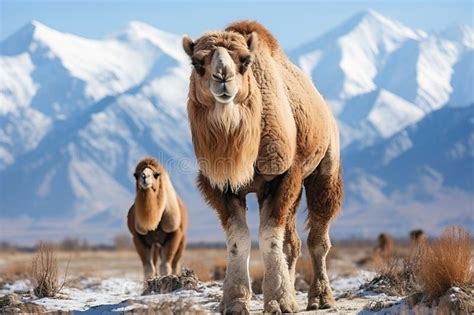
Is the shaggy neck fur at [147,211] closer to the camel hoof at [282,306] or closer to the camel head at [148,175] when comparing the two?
the camel head at [148,175]

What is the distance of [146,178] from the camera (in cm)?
1766

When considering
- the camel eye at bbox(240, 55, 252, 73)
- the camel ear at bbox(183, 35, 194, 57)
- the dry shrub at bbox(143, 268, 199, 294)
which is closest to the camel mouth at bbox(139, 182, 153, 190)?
the dry shrub at bbox(143, 268, 199, 294)

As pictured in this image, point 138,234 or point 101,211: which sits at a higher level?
point 101,211

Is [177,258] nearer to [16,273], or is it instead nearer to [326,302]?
[16,273]

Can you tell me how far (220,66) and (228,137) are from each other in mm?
738

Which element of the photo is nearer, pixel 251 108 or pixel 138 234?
pixel 251 108

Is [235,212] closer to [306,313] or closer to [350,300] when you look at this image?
[306,313]

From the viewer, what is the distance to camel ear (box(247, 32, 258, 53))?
10.4 meters

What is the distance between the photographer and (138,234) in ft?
58.9

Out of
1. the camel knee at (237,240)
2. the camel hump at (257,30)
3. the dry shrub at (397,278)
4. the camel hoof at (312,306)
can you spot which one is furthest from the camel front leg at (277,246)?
the dry shrub at (397,278)

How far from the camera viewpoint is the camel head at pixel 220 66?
31.9ft

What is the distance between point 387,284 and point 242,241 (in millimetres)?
3891

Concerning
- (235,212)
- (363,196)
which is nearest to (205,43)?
(235,212)

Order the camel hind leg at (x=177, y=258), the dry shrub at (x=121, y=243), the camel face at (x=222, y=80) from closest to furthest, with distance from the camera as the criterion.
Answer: the camel face at (x=222, y=80), the camel hind leg at (x=177, y=258), the dry shrub at (x=121, y=243)
